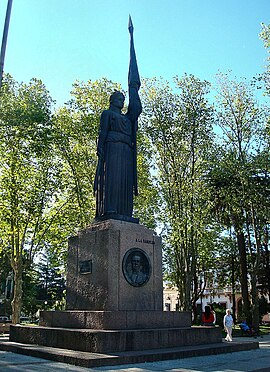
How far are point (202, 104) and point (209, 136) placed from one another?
2.17 meters

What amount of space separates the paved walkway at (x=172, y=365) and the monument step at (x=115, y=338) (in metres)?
0.81

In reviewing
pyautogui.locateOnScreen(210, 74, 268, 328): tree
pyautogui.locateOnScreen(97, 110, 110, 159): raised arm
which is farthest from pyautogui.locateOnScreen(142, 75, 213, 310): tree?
pyautogui.locateOnScreen(97, 110, 110, 159): raised arm

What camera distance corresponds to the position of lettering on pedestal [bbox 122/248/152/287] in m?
10.2

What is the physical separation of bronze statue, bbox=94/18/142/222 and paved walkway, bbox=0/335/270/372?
4258mm

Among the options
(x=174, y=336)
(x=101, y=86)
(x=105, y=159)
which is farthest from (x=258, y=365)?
(x=101, y=86)

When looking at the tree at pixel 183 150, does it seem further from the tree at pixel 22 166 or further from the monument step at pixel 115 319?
the monument step at pixel 115 319

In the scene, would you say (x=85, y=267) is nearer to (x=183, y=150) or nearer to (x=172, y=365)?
(x=172, y=365)

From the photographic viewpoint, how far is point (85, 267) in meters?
10.6

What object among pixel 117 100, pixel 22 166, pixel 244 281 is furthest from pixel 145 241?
pixel 244 281

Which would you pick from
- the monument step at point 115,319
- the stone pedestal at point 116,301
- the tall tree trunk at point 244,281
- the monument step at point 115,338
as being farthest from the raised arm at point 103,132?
the tall tree trunk at point 244,281

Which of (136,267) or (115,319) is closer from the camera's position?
(115,319)

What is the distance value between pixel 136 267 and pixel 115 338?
2422 mm

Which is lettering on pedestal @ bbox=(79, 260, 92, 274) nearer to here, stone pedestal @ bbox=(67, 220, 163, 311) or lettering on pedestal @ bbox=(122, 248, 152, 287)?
stone pedestal @ bbox=(67, 220, 163, 311)

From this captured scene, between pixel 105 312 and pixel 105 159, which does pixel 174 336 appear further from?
pixel 105 159
